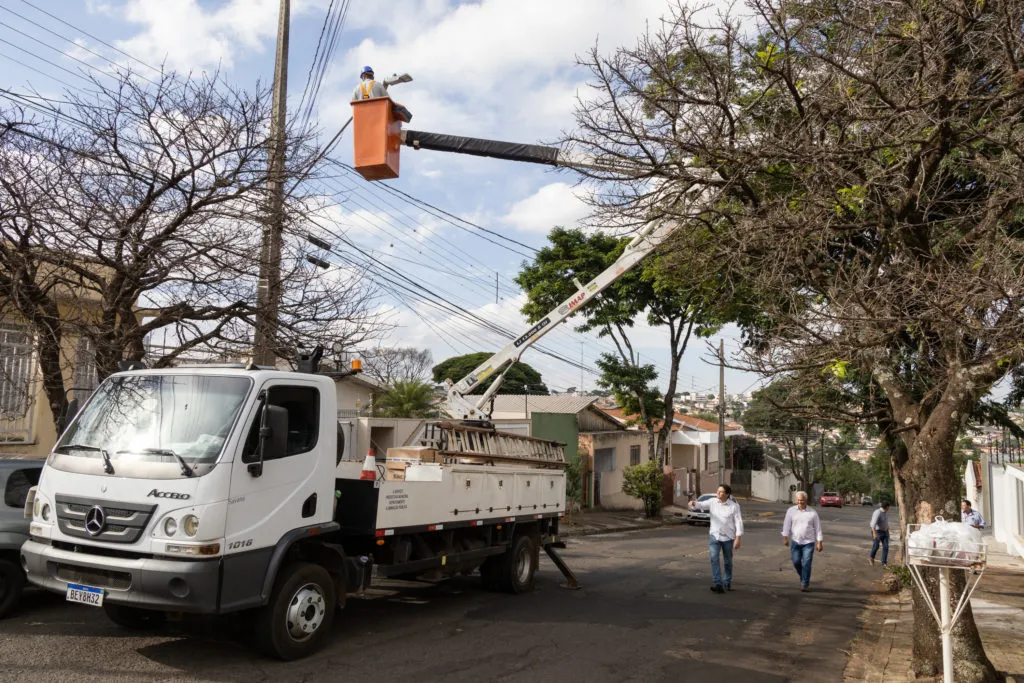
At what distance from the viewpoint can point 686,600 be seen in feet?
35.6

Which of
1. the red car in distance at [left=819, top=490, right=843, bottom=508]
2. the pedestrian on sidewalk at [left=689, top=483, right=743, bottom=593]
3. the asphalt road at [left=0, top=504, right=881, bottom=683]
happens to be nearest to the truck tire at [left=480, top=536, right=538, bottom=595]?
the asphalt road at [left=0, top=504, right=881, bottom=683]

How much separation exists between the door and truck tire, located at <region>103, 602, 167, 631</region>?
1.69 meters

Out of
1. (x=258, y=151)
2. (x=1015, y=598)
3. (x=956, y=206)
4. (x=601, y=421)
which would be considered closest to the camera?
(x=956, y=206)

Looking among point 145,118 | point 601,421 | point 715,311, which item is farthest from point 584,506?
point 145,118

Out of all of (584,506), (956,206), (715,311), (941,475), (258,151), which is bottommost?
(584,506)

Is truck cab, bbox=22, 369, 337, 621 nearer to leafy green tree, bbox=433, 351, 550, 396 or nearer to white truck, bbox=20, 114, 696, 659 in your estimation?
white truck, bbox=20, 114, 696, 659

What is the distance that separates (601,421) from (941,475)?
90.1 ft

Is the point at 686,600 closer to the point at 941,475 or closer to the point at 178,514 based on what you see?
the point at 941,475

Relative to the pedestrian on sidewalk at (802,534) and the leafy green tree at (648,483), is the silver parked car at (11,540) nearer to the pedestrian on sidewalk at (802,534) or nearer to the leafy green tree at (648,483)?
the pedestrian on sidewalk at (802,534)

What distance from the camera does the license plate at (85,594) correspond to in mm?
5902

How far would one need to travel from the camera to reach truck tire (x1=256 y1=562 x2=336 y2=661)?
6.38 meters

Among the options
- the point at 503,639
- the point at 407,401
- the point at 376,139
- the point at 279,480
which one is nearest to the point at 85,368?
the point at 376,139

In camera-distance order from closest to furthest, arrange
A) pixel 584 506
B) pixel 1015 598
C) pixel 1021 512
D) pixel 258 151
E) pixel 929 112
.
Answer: pixel 929 112 → pixel 258 151 → pixel 1015 598 → pixel 1021 512 → pixel 584 506

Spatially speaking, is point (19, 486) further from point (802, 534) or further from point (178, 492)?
point (802, 534)
